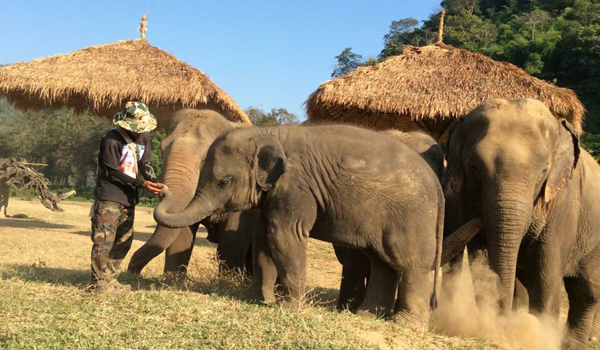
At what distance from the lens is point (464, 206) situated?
21.4 feet

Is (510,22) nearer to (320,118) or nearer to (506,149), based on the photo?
(320,118)

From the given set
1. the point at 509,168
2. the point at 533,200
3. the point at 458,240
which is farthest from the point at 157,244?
the point at 533,200

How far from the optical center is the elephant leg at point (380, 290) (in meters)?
5.59

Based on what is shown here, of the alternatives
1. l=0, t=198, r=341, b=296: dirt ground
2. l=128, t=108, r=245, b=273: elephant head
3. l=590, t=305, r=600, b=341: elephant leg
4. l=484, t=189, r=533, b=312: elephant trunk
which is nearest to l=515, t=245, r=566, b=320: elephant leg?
l=484, t=189, r=533, b=312: elephant trunk

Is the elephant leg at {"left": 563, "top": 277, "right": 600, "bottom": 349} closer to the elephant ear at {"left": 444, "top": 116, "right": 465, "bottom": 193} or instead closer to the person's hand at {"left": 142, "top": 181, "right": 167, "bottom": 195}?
the elephant ear at {"left": 444, "top": 116, "right": 465, "bottom": 193}

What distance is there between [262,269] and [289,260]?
479mm

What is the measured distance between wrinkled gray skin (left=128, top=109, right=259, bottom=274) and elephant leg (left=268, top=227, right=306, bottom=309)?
1.84 m

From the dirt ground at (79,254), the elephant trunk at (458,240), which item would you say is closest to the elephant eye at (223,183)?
the dirt ground at (79,254)

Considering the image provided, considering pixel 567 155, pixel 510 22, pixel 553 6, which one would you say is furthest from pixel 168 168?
pixel 553 6

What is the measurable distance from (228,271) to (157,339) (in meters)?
2.91

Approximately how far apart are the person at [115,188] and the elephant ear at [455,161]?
2.89 m

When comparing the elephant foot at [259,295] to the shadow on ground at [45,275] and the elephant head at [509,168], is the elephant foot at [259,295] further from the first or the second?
the elephant head at [509,168]

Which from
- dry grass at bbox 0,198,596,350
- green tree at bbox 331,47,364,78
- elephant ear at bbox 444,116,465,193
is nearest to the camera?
dry grass at bbox 0,198,596,350

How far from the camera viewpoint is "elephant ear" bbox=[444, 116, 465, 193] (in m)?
6.47
